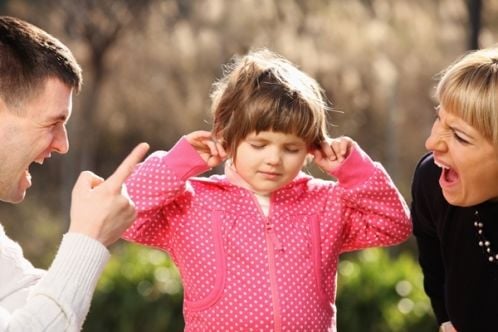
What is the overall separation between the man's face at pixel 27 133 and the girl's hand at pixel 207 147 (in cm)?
53

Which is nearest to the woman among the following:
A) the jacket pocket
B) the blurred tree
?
the jacket pocket

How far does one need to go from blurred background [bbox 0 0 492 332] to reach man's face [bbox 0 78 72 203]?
487cm

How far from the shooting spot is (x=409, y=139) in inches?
406

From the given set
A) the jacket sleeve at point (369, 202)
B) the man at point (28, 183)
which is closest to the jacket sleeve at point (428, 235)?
the jacket sleeve at point (369, 202)

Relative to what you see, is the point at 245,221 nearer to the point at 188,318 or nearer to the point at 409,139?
the point at 188,318

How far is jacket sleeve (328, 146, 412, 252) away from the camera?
11.1 ft

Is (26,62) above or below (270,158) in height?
above

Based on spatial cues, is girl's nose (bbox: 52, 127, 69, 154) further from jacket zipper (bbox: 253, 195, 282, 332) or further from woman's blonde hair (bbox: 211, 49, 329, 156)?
jacket zipper (bbox: 253, 195, 282, 332)

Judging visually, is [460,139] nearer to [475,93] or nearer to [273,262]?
[475,93]

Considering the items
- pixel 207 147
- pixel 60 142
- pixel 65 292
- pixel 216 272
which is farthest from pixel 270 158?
pixel 65 292

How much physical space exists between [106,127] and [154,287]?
5.93 metres

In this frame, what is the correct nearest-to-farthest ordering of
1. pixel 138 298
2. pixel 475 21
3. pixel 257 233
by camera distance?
pixel 257 233, pixel 138 298, pixel 475 21

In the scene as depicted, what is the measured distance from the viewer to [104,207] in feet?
8.82

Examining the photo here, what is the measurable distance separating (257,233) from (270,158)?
0.80 feet
